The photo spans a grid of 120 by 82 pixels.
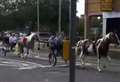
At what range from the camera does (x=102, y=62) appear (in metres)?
22.4

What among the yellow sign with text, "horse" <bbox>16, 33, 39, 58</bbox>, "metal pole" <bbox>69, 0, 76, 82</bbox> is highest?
the yellow sign with text

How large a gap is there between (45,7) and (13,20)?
711 cm

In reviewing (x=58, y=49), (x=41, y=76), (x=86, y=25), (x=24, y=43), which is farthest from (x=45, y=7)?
(x=41, y=76)

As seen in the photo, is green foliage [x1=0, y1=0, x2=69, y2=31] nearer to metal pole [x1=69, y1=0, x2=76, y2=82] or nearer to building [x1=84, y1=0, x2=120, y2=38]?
building [x1=84, y1=0, x2=120, y2=38]

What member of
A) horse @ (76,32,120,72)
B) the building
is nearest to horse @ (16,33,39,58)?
the building

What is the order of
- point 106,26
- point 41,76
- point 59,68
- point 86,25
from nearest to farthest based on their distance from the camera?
Result: point 41,76, point 59,68, point 106,26, point 86,25

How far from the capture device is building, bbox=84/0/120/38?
37469 mm

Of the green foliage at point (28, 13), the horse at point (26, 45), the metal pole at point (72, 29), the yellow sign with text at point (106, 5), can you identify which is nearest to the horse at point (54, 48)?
the horse at point (26, 45)

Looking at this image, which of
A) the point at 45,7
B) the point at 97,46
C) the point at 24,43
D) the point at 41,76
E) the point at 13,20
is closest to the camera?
the point at 41,76

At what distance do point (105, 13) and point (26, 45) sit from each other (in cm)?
1075

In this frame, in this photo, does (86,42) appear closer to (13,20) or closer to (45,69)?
(45,69)

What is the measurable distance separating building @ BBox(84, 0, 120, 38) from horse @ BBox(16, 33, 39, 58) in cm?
827

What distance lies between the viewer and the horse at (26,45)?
30766mm

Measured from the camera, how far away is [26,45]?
31.1 metres
